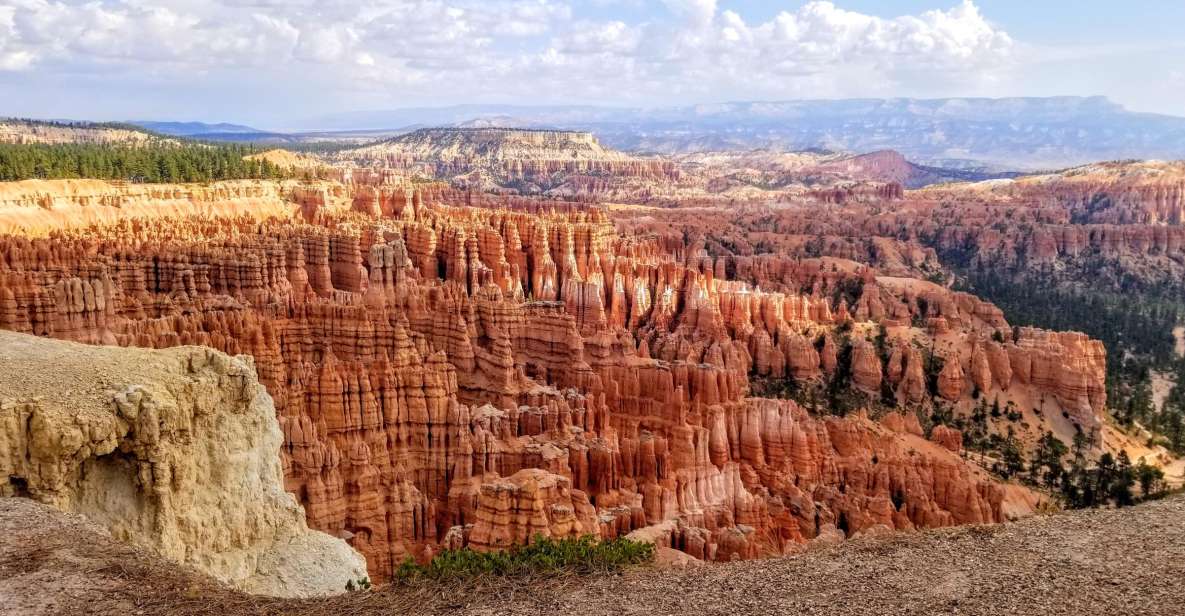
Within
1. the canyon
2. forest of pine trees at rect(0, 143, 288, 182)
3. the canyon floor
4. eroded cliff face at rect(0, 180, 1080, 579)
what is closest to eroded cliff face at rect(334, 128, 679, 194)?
forest of pine trees at rect(0, 143, 288, 182)

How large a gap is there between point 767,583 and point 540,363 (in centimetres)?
2465

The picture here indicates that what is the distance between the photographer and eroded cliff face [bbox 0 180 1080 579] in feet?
70.7

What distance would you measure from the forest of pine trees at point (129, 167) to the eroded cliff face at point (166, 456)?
50892mm

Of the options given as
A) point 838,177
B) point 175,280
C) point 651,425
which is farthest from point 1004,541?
point 838,177

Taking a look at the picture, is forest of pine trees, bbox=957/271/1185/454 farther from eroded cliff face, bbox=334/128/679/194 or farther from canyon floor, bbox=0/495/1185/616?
eroded cliff face, bbox=334/128/679/194

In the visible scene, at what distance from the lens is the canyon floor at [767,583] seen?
982 centimetres

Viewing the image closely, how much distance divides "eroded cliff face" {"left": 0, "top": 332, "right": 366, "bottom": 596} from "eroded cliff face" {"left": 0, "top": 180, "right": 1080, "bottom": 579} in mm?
4623

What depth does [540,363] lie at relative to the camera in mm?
35969

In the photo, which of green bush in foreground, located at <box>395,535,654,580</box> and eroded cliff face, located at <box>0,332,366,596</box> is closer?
eroded cliff face, located at <box>0,332,366,596</box>

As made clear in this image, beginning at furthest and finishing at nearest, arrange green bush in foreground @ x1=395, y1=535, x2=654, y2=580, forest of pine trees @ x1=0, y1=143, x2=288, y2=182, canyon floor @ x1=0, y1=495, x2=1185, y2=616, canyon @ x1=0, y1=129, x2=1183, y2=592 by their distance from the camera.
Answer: forest of pine trees @ x1=0, y1=143, x2=288, y2=182 → canyon @ x1=0, y1=129, x2=1183, y2=592 → green bush in foreground @ x1=395, y1=535, x2=654, y2=580 → canyon floor @ x1=0, y1=495, x2=1185, y2=616

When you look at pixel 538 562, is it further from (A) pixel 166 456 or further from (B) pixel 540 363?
(B) pixel 540 363

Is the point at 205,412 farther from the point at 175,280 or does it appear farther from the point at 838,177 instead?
the point at 838,177

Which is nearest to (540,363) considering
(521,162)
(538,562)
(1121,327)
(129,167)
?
(538,562)

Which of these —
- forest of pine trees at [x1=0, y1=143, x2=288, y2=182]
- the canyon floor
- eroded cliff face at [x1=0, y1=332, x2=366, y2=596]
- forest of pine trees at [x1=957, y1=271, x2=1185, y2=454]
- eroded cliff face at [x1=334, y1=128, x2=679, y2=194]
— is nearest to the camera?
the canyon floor
